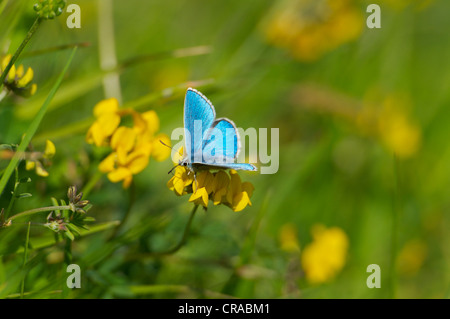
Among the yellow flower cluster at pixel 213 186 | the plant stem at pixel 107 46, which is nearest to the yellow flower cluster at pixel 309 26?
the plant stem at pixel 107 46

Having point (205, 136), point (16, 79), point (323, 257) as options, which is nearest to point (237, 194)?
point (205, 136)

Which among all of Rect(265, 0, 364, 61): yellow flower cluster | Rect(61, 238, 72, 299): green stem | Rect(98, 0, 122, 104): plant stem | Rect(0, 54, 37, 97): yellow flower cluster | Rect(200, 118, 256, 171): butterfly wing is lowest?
Rect(61, 238, 72, 299): green stem

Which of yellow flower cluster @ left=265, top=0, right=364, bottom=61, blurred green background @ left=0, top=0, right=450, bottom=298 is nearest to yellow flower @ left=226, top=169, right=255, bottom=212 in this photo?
blurred green background @ left=0, top=0, right=450, bottom=298

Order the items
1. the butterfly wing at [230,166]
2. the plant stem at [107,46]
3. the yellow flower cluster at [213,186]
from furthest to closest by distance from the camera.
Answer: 1. the plant stem at [107,46]
2. the yellow flower cluster at [213,186]
3. the butterfly wing at [230,166]

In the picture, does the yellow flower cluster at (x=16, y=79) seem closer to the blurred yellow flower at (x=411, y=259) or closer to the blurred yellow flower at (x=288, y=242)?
the blurred yellow flower at (x=288, y=242)

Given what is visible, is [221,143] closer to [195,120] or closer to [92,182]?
[195,120]

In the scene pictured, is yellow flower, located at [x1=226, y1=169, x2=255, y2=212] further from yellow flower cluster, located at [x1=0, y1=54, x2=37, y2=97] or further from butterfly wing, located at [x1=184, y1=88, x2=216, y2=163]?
yellow flower cluster, located at [x1=0, y1=54, x2=37, y2=97]
